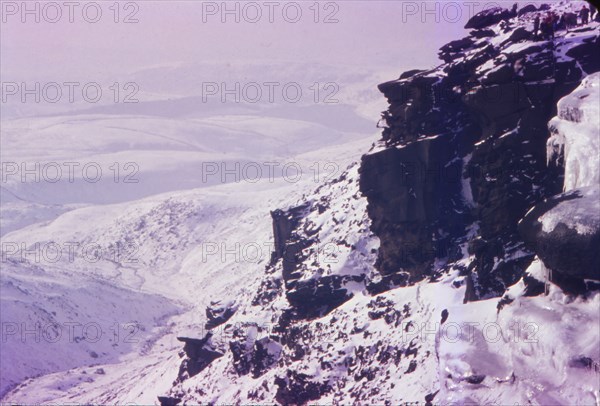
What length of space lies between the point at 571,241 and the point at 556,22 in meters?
27.3

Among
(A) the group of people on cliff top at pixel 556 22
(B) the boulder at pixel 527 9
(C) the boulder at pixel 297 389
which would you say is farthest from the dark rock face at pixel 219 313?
(A) the group of people on cliff top at pixel 556 22

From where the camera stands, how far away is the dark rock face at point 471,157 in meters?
52.2

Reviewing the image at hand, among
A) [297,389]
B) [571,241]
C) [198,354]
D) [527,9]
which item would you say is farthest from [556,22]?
[198,354]

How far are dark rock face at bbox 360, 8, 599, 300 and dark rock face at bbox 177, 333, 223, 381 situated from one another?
21.5 meters

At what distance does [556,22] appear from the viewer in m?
Answer: 58.5

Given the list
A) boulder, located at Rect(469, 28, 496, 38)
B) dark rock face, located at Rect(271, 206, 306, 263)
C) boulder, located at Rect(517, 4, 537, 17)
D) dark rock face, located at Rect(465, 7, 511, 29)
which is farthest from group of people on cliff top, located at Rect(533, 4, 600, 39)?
dark rock face, located at Rect(271, 206, 306, 263)

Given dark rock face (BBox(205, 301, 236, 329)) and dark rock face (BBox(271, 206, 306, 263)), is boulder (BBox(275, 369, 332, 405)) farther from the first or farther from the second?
dark rock face (BBox(205, 301, 236, 329))

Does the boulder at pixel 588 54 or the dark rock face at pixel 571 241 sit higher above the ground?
the boulder at pixel 588 54

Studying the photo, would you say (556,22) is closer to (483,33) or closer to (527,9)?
(483,33)

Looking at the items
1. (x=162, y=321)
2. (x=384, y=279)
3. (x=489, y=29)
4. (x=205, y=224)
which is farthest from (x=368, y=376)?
(x=205, y=224)

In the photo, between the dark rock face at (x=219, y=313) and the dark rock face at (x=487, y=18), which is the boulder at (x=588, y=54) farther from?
the dark rock face at (x=219, y=313)

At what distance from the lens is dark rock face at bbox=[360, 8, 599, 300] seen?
52219mm

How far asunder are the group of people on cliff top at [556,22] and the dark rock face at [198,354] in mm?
42990

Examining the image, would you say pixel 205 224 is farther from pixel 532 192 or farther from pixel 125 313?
pixel 532 192
